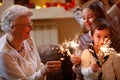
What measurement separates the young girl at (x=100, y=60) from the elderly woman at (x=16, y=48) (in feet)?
0.91

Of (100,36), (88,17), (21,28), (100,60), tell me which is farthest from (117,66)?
(21,28)

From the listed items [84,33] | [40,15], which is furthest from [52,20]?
[84,33]

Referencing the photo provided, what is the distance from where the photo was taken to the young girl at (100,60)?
6.02ft

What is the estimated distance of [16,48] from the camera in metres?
1.96

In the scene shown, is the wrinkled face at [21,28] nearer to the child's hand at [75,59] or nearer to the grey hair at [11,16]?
the grey hair at [11,16]

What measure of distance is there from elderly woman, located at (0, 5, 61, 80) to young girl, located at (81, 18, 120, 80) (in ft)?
0.91

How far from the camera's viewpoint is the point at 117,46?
210 cm

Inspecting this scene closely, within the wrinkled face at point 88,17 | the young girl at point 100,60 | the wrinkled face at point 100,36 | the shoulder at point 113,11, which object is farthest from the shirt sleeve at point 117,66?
the shoulder at point 113,11

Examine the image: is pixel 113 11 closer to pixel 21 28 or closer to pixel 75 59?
Result: pixel 75 59

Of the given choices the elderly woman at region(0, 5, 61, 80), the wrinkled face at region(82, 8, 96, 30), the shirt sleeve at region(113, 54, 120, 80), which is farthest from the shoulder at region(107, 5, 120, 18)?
the elderly woman at region(0, 5, 61, 80)

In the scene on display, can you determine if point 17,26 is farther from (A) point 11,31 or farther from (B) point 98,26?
(B) point 98,26

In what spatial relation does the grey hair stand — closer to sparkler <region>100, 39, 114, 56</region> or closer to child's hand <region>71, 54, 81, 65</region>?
child's hand <region>71, 54, 81, 65</region>

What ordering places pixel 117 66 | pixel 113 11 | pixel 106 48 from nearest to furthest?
pixel 106 48 < pixel 117 66 < pixel 113 11

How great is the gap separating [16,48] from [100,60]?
56 centimetres
